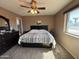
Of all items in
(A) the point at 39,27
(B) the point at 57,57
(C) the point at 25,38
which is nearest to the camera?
(B) the point at 57,57

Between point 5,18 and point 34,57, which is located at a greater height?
point 5,18

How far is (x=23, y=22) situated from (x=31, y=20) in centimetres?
81

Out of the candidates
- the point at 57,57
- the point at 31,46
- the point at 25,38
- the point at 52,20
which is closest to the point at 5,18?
the point at 25,38

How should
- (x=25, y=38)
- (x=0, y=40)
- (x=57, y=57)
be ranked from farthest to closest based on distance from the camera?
(x=25, y=38) → (x=0, y=40) → (x=57, y=57)

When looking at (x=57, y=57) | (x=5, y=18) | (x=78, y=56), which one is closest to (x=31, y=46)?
(x=57, y=57)

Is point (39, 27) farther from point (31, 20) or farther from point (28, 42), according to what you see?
point (28, 42)

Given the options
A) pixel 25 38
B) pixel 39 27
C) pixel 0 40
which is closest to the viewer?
pixel 0 40

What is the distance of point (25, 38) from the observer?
5.04m

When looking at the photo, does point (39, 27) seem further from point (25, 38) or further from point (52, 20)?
point (25, 38)

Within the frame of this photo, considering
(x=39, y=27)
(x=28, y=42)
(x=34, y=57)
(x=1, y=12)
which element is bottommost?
(x=34, y=57)

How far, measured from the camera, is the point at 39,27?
8258 mm

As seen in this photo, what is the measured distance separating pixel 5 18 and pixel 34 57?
3.28 m

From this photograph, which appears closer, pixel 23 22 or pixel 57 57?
pixel 57 57

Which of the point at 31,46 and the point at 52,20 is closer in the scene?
the point at 31,46
